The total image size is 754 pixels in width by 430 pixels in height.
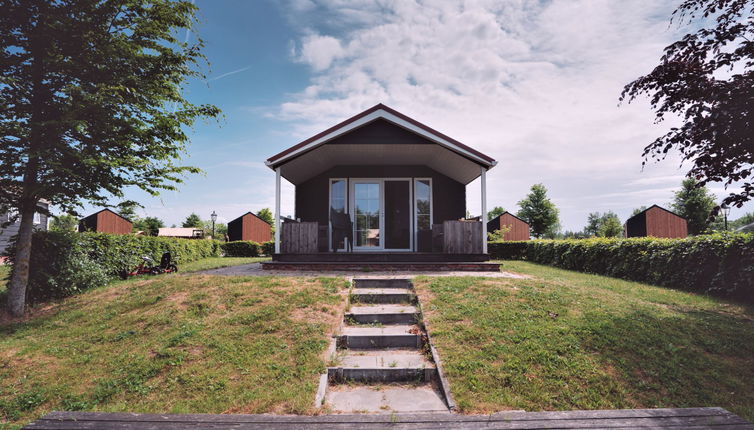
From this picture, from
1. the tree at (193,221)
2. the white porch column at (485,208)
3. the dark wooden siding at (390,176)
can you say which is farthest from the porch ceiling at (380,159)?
the tree at (193,221)

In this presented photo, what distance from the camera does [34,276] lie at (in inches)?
283

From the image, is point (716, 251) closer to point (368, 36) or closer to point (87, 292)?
point (368, 36)

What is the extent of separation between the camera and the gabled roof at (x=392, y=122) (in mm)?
9391

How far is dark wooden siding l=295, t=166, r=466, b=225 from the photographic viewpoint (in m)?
12.0

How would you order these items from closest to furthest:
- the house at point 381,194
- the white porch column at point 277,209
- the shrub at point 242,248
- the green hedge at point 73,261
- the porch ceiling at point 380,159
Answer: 1. the green hedge at point 73,261
2. the white porch column at point 277,209
3. the porch ceiling at point 380,159
4. the house at point 381,194
5. the shrub at point 242,248

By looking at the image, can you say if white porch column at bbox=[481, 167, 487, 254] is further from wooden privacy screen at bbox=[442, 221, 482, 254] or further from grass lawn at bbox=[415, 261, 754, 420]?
grass lawn at bbox=[415, 261, 754, 420]

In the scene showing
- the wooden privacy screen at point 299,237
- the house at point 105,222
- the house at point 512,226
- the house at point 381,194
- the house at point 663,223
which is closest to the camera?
the wooden privacy screen at point 299,237

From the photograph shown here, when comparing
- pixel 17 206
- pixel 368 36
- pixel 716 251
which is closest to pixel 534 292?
pixel 716 251

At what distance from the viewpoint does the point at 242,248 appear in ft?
74.1

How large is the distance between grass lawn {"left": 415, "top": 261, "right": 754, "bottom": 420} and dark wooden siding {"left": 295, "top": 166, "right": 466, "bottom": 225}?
604 centimetres

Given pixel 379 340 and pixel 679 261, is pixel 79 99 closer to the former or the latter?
pixel 379 340

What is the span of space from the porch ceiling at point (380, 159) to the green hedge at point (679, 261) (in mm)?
4858

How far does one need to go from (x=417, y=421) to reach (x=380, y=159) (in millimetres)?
9231

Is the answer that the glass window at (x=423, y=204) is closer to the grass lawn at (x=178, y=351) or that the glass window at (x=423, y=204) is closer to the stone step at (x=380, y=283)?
the stone step at (x=380, y=283)
